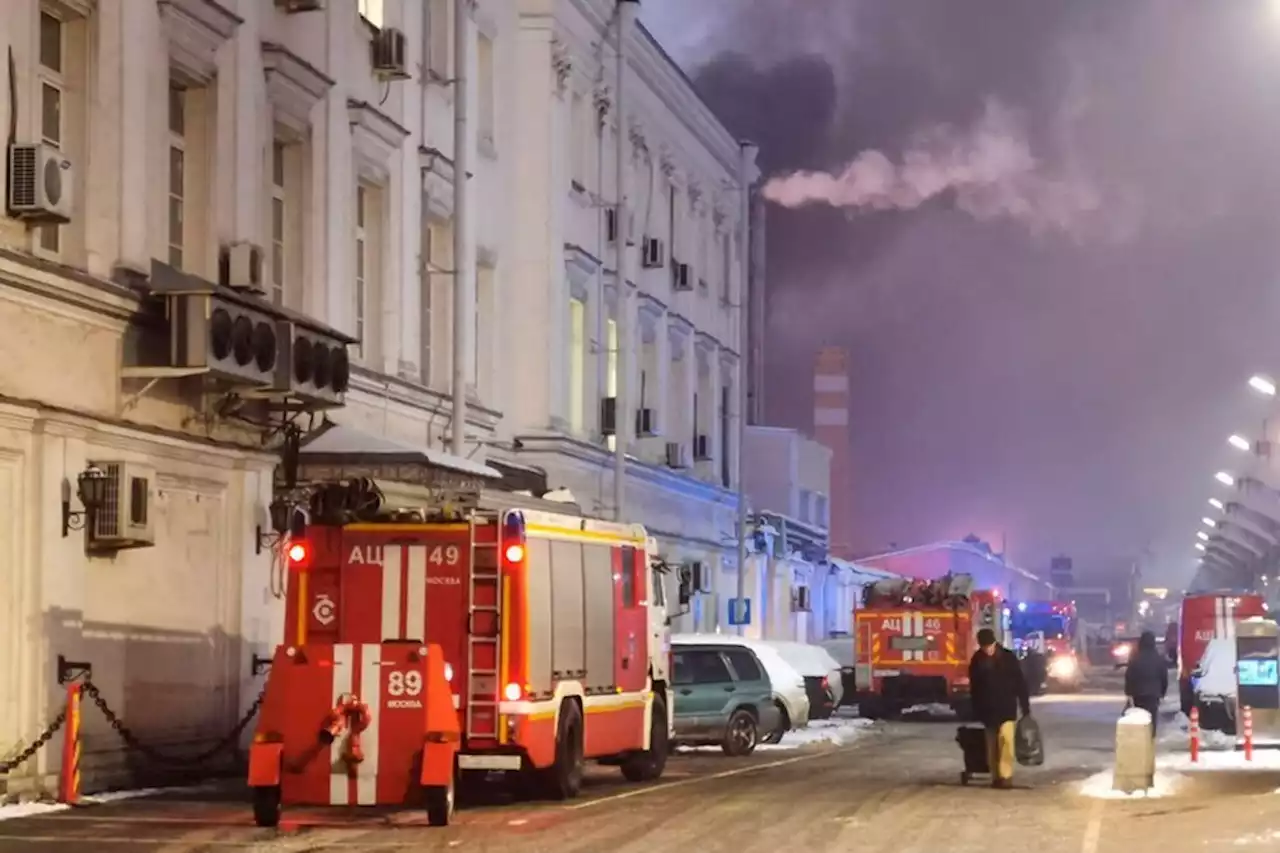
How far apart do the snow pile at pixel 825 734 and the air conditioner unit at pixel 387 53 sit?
1102 centimetres

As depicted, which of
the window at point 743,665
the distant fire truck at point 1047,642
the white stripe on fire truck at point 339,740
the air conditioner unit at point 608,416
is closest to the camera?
the white stripe on fire truck at point 339,740

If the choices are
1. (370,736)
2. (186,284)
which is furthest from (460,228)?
(370,736)

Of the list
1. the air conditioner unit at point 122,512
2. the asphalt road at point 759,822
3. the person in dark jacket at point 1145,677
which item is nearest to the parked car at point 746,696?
the asphalt road at point 759,822

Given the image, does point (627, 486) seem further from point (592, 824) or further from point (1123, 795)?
point (592, 824)

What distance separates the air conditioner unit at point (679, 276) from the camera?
5003 cm

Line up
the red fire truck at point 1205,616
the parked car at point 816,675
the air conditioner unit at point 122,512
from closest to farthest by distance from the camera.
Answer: the air conditioner unit at point 122,512, the parked car at point 816,675, the red fire truck at point 1205,616

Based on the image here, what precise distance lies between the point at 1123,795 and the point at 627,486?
23.3 metres

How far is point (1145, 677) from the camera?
3316 centimetres

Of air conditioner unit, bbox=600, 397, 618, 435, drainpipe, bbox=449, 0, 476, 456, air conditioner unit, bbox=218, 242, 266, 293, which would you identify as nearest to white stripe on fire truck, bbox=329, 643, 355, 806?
air conditioner unit, bbox=218, 242, 266, 293

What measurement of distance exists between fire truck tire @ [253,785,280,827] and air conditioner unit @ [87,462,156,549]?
173 inches

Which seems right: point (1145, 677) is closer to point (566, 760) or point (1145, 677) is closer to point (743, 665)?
point (743, 665)

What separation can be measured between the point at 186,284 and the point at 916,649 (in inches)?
942

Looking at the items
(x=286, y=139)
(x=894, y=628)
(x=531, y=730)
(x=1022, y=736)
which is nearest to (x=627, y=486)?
(x=894, y=628)

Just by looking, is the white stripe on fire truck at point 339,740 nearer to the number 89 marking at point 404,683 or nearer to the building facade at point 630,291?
the number 89 marking at point 404,683
